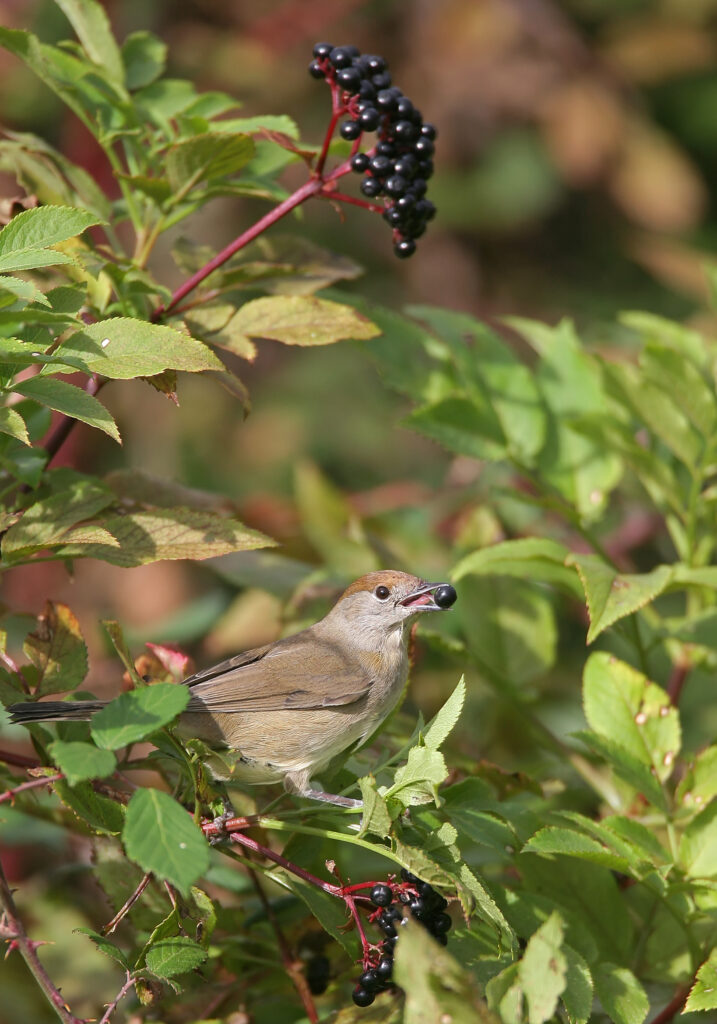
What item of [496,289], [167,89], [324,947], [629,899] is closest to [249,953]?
[324,947]

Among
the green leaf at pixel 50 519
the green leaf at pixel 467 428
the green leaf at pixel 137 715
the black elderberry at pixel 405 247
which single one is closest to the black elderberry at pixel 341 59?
the black elderberry at pixel 405 247

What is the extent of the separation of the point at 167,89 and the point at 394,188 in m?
0.73

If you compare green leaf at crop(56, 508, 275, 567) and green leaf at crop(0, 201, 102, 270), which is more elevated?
green leaf at crop(0, 201, 102, 270)

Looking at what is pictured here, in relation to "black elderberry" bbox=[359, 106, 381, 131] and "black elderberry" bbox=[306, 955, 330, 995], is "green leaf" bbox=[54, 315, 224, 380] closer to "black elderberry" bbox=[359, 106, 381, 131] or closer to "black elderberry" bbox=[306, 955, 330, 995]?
"black elderberry" bbox=[359, 106, 381, 131]

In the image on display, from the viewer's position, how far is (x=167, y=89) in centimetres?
267

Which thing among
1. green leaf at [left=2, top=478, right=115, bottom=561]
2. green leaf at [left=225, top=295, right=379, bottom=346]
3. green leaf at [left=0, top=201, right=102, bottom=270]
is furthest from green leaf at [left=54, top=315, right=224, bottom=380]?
green leaf at [left=225, top=295, right=379, bottom=346]

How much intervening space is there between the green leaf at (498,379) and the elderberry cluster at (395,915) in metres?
1.40

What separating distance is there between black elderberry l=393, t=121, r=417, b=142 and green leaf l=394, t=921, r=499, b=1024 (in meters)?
1.58

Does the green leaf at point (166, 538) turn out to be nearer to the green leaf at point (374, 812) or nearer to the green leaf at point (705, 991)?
the green leaf at point (374, 812)

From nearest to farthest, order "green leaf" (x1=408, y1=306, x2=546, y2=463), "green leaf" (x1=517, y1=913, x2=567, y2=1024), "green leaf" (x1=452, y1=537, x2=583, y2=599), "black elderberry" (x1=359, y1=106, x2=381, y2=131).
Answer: "green leaf" (x1=517, y1=913, x2=567, y2=1024)
"black elderberry" (x1=359, y1=106, x2=381, y2=131)
"green leaf" (x1=452, y1=537, x2=583, y2=599)
"green leaf" (x1=408, y1=306, x2=546, y2=463)

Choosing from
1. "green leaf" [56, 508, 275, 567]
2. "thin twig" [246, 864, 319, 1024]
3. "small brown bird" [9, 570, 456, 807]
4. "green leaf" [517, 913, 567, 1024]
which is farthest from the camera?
"small brown bird" [9, 570, 456, 807]

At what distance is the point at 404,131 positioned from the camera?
2320mm

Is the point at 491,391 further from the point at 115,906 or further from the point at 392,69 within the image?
the point at 392,69

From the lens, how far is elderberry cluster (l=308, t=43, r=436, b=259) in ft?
7.55
